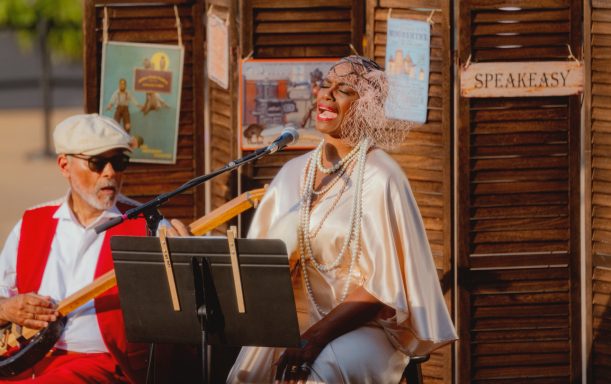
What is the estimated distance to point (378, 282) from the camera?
16.6 feet

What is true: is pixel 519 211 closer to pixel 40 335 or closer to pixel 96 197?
pixel 96 197

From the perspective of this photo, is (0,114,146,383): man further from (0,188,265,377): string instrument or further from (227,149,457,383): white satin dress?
(227,149,457,383): white satin dress

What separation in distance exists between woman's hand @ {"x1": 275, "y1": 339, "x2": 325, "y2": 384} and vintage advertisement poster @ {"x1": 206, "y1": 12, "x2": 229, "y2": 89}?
88.8 inches

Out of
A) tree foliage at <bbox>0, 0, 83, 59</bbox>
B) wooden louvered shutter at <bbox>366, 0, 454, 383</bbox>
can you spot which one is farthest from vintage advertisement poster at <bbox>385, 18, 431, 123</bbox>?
tree foliage at <bbox>0, 0, 83, 59</bbox>

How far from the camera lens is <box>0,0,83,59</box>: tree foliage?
22.2 metres

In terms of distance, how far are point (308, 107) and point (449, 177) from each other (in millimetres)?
862

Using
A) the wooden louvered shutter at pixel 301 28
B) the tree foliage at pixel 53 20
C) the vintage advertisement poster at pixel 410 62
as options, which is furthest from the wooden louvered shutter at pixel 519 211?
the tree foliage at pixel 53 20

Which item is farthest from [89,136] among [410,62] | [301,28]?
[410,62]

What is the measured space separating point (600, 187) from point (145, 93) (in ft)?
8.19

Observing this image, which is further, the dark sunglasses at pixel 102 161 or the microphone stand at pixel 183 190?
the dark sunglasses at pixel 102 161

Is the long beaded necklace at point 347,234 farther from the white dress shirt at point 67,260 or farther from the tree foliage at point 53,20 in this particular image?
the tree foliage at point 53,20

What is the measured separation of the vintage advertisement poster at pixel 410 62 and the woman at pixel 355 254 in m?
1.11

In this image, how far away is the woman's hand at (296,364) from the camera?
4871mm

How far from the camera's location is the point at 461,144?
6500 mm
